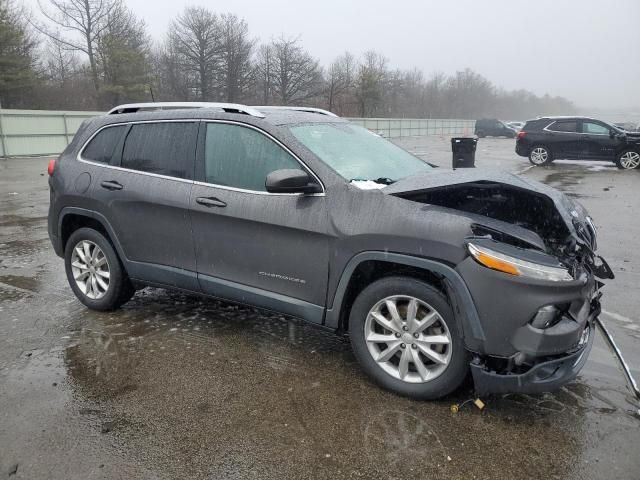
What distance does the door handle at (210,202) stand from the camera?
3.67m

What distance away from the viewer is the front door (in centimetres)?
335

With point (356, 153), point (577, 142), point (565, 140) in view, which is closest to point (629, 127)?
point (577, 142)

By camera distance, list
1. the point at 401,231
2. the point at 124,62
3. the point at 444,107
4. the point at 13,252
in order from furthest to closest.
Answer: the point at 444,107 < the point at 124,62 < the point at 13,252 < the point at 401,231

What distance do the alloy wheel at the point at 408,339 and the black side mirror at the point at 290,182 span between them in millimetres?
862

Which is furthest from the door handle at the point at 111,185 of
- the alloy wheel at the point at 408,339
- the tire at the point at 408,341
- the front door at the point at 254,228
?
the alloy wheel at the point at 408,339

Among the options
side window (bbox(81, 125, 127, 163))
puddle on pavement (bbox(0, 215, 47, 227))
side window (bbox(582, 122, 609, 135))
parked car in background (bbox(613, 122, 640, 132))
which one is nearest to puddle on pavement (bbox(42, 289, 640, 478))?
side window (bbox(81, 125, 127, 163))

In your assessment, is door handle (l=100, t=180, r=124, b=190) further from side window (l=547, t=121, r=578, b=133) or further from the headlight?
side window (l=547, t=121, r=578, b=133)

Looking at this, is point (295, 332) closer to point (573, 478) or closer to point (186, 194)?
point (186, 194)

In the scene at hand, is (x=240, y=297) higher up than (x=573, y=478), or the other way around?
(x=240, y=297)

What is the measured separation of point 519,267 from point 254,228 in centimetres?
173

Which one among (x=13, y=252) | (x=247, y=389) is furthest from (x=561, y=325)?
(x=13, y=252)

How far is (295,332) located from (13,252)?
460cm

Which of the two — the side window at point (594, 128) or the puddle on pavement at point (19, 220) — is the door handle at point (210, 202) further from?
the side window at point (594, 128)

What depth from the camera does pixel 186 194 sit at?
12.6ft
